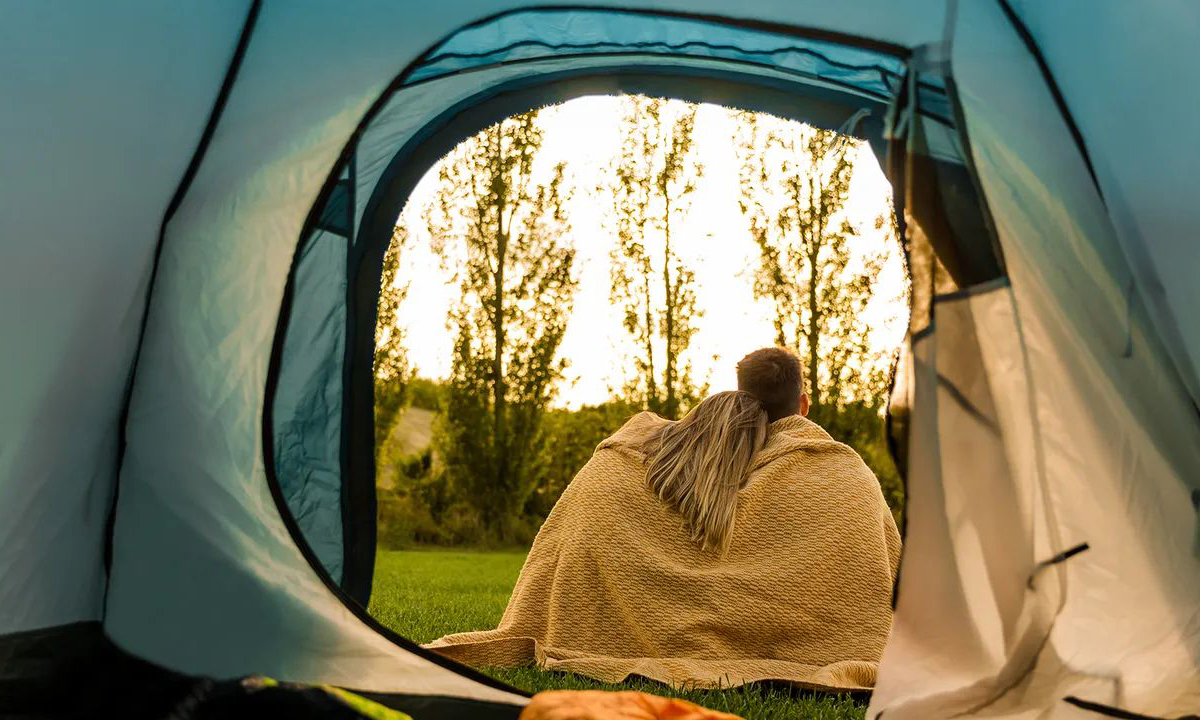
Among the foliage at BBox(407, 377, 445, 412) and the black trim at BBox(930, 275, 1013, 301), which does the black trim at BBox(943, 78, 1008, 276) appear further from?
the foliage at BBox(407, 377, 445, 412)

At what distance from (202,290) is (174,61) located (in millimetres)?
464

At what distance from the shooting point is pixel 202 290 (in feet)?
8.00

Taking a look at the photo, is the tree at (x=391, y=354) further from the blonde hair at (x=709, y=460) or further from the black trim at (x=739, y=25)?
the black trim at (x=739, y=25)

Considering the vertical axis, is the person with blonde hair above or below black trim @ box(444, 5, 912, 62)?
below

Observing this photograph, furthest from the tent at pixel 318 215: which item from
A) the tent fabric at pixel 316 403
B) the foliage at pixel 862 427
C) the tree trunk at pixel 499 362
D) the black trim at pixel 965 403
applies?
the tree trunk at pixel 499 362

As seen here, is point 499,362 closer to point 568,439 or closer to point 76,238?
point 568,439

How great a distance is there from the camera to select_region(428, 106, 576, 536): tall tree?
978 centimetres

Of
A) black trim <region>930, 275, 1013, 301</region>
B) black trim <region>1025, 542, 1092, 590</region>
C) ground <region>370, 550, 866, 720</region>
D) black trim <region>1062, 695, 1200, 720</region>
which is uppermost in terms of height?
black trim <region>930, 275, 1013, 301</region>

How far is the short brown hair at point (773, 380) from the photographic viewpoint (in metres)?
3.55

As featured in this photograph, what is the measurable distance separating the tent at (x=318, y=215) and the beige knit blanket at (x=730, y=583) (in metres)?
0.95

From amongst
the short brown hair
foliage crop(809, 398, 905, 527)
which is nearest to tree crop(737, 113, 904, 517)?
foliage crop(809, 398, 905, 527)

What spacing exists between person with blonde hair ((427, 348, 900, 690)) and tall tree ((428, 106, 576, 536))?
6302 mm

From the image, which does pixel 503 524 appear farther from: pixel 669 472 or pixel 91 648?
pixel 91 648

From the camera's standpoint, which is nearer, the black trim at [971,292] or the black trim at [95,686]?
the black trim at [971,292]
